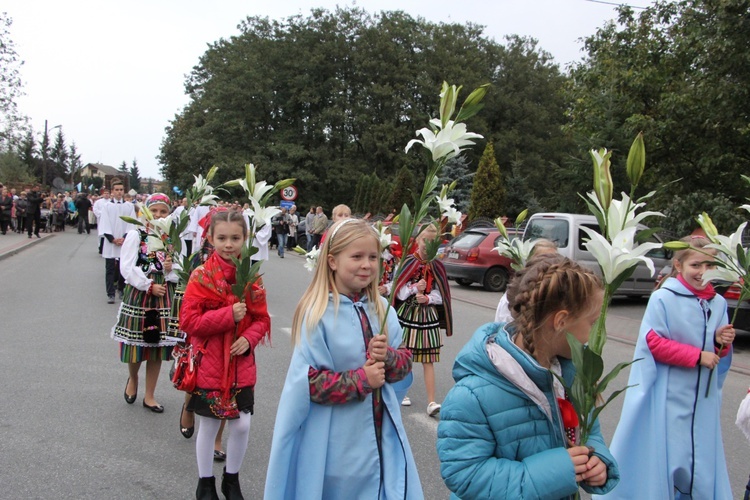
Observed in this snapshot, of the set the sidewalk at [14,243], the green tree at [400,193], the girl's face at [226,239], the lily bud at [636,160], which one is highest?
the green tree at [400,193]

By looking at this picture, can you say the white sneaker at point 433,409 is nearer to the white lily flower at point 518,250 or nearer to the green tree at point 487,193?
the white lily flower at point 518,250

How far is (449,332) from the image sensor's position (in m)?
6.10

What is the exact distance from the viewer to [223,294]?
12.7ft

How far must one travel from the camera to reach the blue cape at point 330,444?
8.54 feet

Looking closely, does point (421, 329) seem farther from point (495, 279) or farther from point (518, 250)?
point (495, 279)

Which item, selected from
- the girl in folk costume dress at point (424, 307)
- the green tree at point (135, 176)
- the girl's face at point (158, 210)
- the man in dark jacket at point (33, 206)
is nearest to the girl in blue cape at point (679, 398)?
the girl in folk costume dress at point (424, 307)

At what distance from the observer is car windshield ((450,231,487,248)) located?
51.9ft

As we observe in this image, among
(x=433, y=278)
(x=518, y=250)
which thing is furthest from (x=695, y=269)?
(x=433, y=278)

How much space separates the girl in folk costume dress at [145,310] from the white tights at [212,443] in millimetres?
1725

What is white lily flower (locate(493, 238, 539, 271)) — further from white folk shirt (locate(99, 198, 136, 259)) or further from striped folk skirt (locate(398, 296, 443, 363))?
white folk shirt (locate(99, 198, 136, 259))

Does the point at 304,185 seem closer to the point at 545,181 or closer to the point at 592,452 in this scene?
the point at 545,181

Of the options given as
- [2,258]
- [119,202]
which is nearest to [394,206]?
[2,258]

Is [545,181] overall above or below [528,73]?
below

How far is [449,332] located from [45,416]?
3437mm
